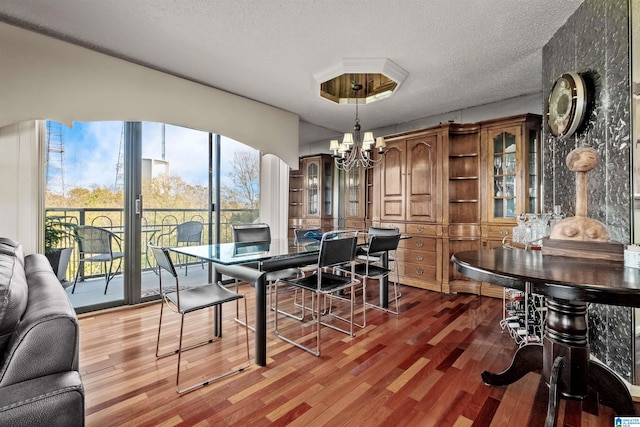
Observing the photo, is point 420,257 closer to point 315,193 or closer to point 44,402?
point 315,193

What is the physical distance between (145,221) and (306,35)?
8.31ft

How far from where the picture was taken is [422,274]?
4090 mm

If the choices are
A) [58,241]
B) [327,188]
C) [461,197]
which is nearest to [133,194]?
[58,241]

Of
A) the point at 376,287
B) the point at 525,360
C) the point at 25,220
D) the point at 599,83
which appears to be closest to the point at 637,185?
the point at 599,83

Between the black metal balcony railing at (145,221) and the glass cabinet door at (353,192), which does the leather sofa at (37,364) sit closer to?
the black metal balcony railing at (145,221)

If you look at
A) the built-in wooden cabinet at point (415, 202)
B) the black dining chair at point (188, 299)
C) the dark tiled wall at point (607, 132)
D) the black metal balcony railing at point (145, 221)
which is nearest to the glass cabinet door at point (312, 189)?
the built-in wooden cabinet at point (415, 202)

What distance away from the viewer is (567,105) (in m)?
2.20

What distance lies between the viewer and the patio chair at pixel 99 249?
10.0 feet

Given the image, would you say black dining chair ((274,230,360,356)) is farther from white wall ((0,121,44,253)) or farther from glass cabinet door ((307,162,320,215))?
glass cabinet door ((307,162,320,215))

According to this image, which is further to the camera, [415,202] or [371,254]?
[415,202]

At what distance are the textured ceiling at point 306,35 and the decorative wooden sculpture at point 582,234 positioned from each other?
1.34 m

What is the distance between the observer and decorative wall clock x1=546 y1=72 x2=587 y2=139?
2.05 meters

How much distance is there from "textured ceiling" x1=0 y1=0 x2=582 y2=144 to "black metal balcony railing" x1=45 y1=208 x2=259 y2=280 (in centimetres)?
152

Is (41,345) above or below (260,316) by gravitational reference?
above
